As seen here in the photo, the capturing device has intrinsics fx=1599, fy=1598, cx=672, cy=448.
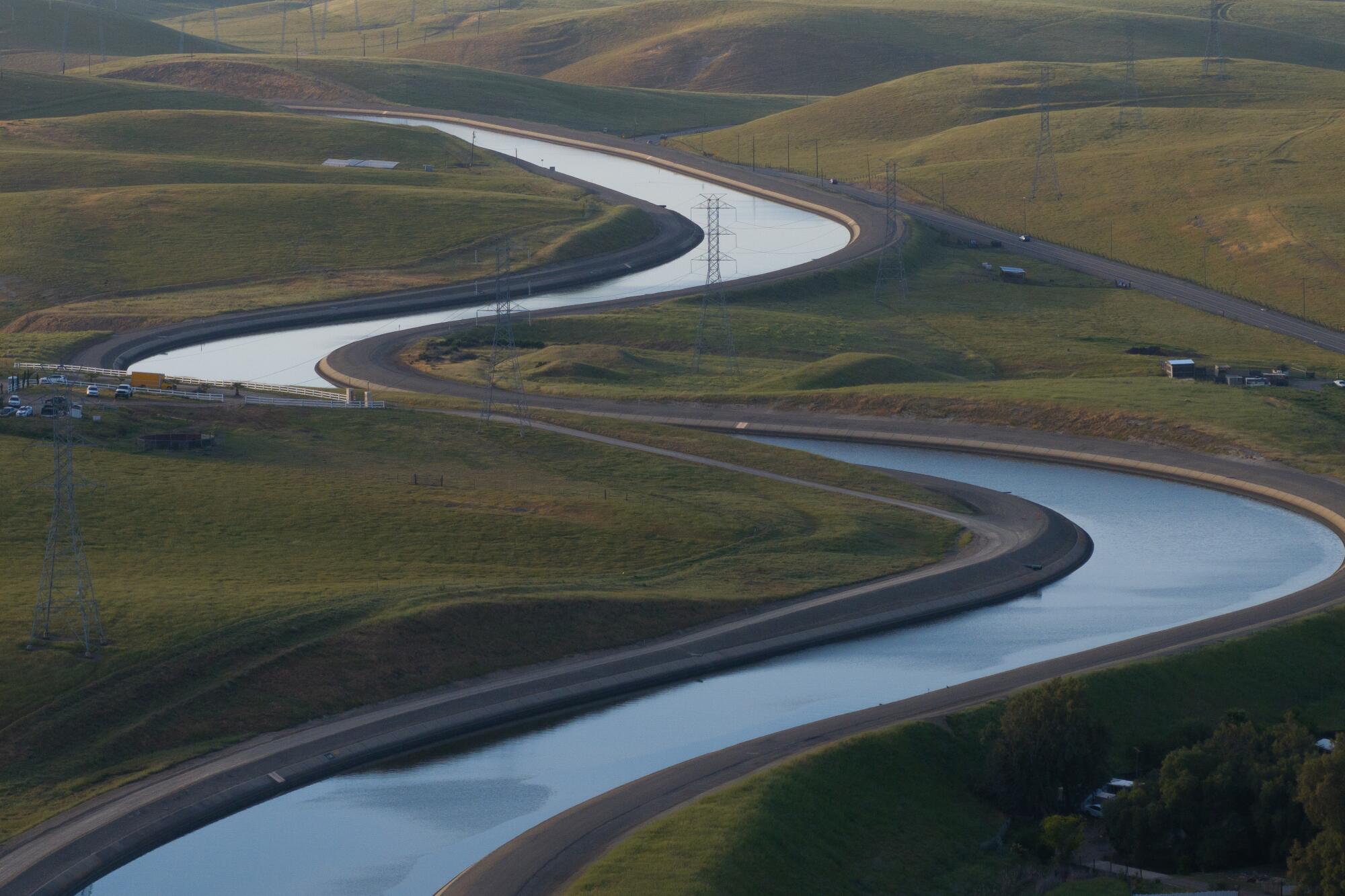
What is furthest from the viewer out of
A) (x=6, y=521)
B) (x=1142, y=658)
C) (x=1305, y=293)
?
(x=1305, y=293)

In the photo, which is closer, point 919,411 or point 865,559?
point 865,559

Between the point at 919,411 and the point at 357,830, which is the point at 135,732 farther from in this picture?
the point at 919,411

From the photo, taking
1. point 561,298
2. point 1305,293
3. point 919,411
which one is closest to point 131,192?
point 561,298

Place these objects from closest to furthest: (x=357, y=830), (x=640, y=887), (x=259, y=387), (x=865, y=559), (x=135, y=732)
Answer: (x=640, y=887) → (x=357, y=830) → (x=135, y=732) → (x=865, y=559) → (x=259, y=387)

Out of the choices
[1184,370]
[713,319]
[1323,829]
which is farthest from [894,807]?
[713,319]

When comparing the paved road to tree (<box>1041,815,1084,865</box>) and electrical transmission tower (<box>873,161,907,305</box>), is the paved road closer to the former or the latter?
tree (<box>1041,815,1084,865</box>)

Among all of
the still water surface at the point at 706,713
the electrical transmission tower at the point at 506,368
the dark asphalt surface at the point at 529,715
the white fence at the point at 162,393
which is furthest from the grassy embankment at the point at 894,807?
the white fence at the point at 162,393

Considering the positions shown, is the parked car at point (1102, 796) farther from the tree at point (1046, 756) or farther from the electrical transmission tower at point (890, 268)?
the electrical transmission tower at point (890, 268)
